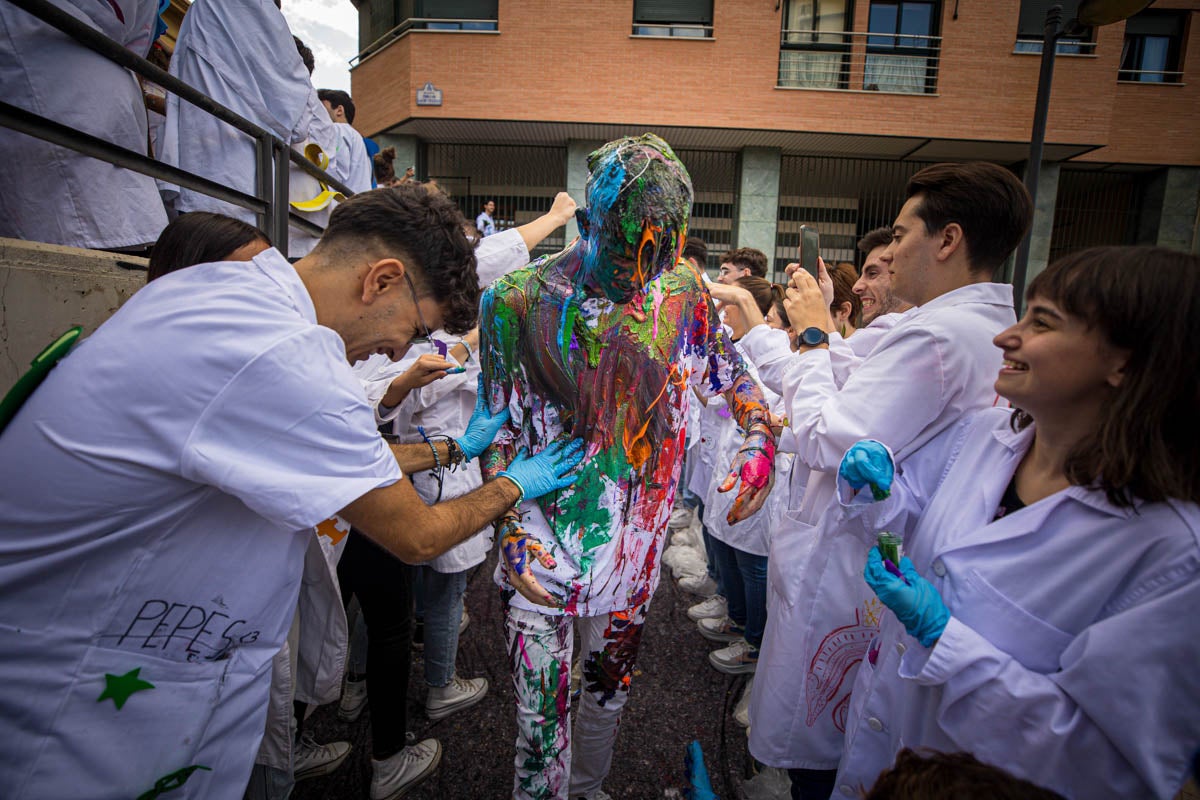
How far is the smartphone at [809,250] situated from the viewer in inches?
95.7

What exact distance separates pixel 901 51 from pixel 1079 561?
15.0 metres

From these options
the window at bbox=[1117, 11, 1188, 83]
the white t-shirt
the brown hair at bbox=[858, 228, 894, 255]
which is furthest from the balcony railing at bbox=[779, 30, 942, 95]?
the white t-shirt

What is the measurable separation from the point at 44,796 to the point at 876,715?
1.86 meters

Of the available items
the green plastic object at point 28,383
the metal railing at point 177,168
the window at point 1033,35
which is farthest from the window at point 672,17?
the green plastic object at point 28,383

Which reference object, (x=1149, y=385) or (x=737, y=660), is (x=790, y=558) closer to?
(x=1149, y=385)

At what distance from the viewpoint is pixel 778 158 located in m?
12.7

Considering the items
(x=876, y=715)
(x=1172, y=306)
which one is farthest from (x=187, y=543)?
(x=1172, y=306)

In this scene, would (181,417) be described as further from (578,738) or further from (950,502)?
(950,502)

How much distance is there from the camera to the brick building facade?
12.0 meters

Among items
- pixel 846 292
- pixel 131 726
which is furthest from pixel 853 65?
pixel 131 726

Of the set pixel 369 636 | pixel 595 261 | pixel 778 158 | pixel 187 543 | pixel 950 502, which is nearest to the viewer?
pixel 187 543

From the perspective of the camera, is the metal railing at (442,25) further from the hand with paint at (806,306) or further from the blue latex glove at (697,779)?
the blue latex glove at (697,779)

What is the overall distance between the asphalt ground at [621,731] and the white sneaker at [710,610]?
0.24m

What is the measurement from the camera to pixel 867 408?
5.24 ft
